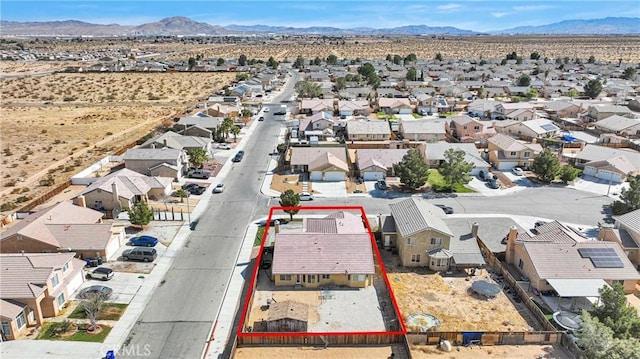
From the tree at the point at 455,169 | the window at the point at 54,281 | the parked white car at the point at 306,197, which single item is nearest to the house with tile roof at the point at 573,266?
the tree at the point at 455,169

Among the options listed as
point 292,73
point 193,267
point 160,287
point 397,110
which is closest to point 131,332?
point 160,287

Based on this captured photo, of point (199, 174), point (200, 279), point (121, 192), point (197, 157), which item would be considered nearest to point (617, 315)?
point (200, 279)

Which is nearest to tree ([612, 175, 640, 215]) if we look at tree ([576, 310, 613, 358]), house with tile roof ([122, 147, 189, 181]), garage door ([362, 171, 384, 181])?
tree ([576, 310, 613, 358])

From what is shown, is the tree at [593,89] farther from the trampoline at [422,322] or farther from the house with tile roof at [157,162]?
the trampoline at [422,322]

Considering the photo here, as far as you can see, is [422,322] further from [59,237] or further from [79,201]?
[79,201]

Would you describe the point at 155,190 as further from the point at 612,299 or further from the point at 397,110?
the point at 397,110
